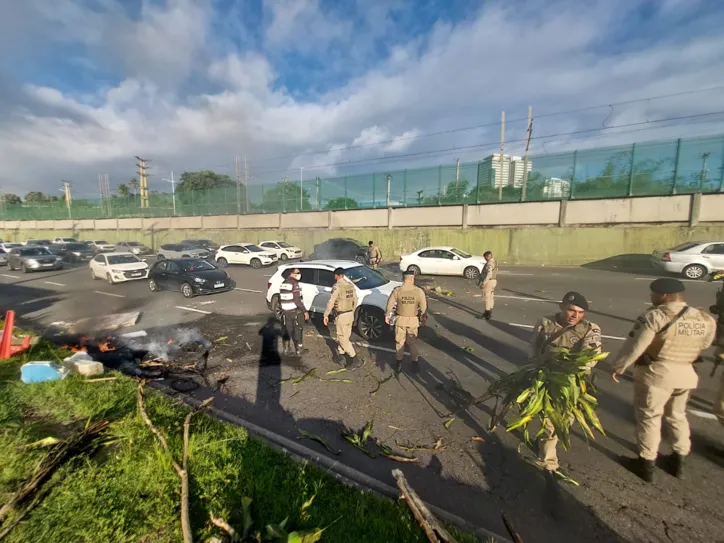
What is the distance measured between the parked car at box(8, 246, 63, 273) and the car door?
1402 inches

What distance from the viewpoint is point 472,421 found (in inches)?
168

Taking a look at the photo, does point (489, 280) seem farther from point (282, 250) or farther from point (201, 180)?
point (201, 180)

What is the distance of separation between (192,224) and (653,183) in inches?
1710

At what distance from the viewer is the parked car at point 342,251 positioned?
22281mm

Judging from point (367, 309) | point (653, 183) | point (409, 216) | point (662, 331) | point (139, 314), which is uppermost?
point (653, 183)

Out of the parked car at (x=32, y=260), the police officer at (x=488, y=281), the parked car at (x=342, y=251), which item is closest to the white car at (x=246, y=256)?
the parked car at (x=342, y=251)

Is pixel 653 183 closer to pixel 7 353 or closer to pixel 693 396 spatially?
pixel 693 396

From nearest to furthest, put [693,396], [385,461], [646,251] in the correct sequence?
[385,461]
[693,396]
[646,251]

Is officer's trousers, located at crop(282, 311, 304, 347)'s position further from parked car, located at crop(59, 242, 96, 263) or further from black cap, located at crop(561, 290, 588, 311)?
parked car, located at crop(59, 242, 96, 263)

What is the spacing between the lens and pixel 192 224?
40031 millimetres

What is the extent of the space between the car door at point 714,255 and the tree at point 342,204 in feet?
71.7

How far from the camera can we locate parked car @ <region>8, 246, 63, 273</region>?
20.5m

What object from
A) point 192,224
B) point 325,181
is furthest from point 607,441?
point 192,224

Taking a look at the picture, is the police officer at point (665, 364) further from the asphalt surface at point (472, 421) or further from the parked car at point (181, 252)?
the parked car at point (181, 252)
